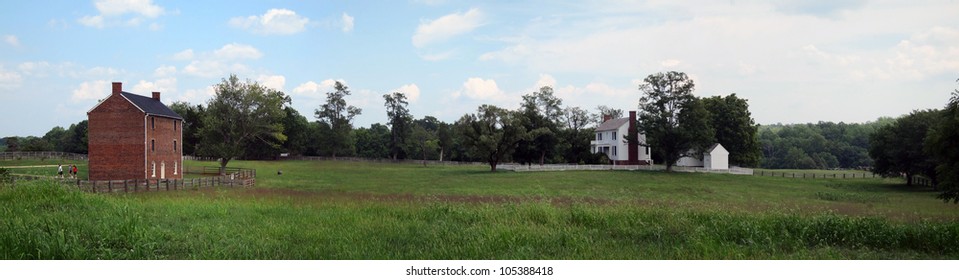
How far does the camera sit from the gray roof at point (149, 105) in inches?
1674

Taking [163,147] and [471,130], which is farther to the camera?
[471,130]

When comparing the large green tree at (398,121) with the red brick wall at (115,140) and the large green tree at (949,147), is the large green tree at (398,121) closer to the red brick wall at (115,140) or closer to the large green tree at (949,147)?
the red brick wall at (115,140)

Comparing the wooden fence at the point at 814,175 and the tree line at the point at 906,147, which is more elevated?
the tree line at the point at 906,147

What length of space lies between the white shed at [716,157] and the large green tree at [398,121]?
4402 centimetres

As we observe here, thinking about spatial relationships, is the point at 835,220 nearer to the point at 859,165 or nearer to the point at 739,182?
the point at 739,182

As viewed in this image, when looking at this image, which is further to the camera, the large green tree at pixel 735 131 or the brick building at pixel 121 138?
the large green tree at pixel 735 131

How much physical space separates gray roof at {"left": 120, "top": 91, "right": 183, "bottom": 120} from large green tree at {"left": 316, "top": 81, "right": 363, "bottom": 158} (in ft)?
132

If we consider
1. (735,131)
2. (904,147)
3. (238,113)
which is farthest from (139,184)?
(735,131)

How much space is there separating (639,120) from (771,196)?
2740 centimetres

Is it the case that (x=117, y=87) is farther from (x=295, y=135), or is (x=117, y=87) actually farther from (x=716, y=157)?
(x=716, y=157)

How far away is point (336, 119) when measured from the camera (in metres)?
90.1

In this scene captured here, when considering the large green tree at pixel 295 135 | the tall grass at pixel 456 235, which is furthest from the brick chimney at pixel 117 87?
the large green tree at pixel 295 135

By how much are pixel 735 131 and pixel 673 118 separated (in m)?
13.0

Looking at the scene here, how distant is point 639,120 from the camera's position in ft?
213
